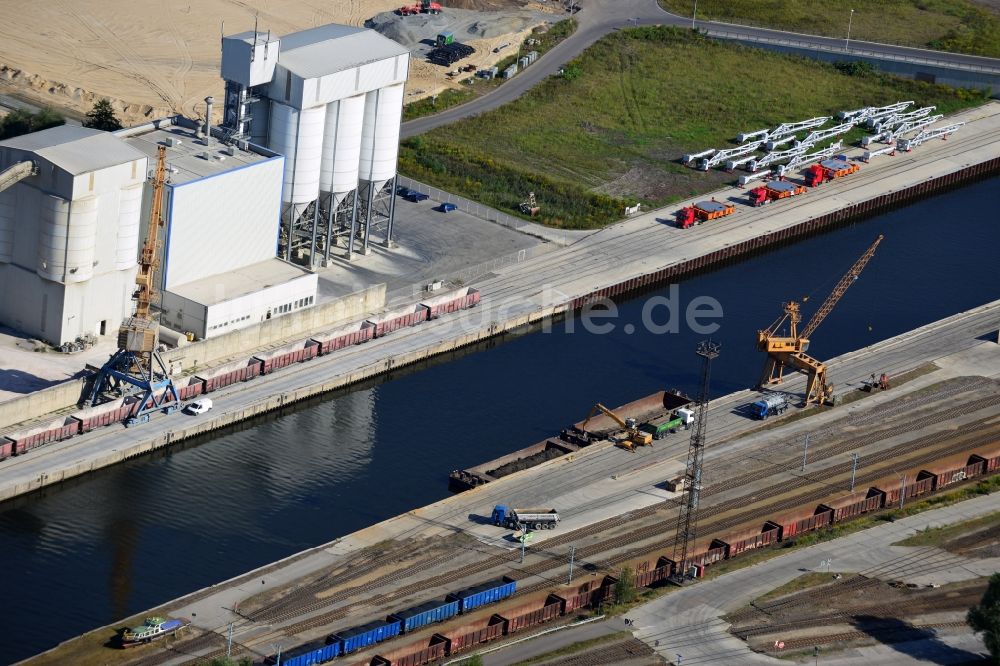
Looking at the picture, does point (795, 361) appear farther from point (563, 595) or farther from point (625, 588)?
point (563, 595)

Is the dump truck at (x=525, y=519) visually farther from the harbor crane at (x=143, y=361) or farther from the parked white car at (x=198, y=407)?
the harbor crane at (x=143, y=361)

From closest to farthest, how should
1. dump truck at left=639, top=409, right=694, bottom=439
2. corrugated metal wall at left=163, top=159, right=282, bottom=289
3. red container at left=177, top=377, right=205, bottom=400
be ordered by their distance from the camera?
red container at left=177, top=377, right=205, bottom=400, dump truck at left=639, top=409, right=694, bottom=439, corrugated metal wall at left=163, top=159, right=282, bottom=289

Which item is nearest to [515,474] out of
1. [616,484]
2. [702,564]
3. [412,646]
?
[616,484]

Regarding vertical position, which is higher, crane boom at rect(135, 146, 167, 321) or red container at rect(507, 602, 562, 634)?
crane boom at rect(135, 146, 167, 321)

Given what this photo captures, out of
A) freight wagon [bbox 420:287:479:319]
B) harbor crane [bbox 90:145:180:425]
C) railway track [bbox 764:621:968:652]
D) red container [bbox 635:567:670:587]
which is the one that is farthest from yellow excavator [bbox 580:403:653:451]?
harbor crane [bbox 90:145:180:425]

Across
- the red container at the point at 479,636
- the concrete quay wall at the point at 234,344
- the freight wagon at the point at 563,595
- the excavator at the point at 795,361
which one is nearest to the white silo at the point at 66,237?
the concrete quay wall at the point at 234,344

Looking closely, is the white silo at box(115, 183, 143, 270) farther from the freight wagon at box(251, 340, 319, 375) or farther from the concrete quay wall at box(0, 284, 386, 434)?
the freight wagon at box(251, 340, 319, 375)

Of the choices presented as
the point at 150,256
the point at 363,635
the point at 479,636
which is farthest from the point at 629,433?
the point at 150,256
